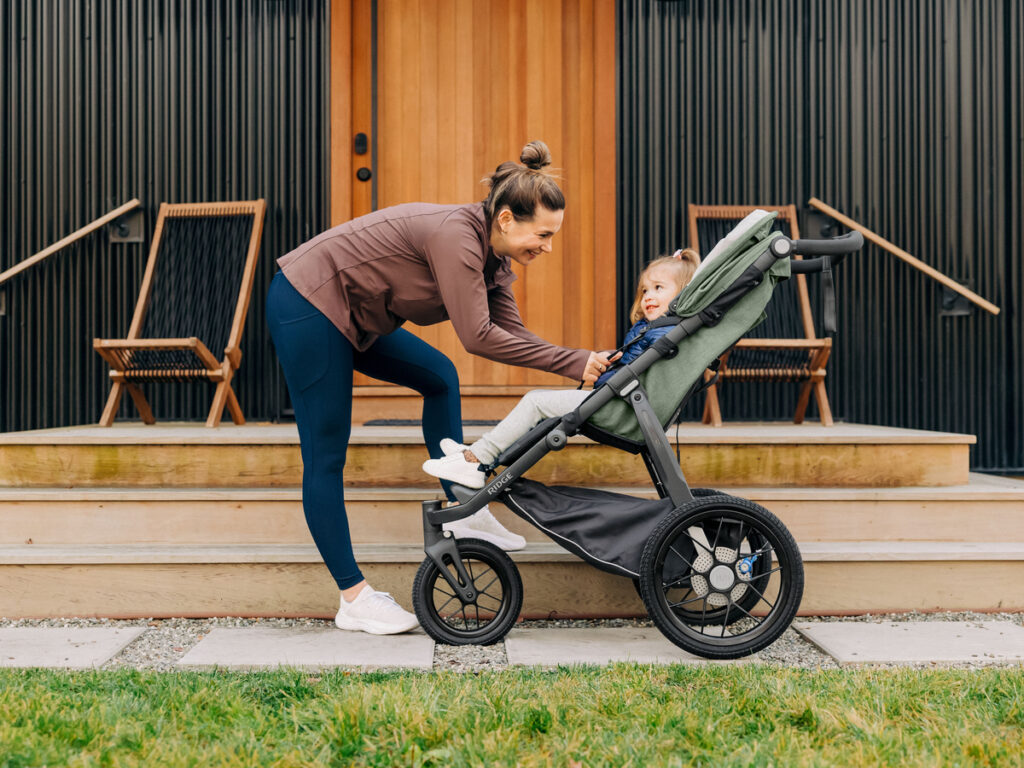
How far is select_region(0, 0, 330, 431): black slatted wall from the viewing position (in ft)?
14.5

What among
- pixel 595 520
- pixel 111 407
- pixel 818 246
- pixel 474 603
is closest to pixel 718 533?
pixel 595 520

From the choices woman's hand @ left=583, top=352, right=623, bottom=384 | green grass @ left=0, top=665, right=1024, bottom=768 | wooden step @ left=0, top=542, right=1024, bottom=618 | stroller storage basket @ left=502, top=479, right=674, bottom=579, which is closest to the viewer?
green grass @ left=0, top=665, right=1024, bottom=768

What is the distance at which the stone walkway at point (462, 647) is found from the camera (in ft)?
7.43

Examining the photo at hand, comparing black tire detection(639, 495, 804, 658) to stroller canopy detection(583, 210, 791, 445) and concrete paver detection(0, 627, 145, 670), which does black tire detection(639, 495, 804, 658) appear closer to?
stroller canopy detection(583, 210, 791, 445)

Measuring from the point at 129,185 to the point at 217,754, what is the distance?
3610 mm

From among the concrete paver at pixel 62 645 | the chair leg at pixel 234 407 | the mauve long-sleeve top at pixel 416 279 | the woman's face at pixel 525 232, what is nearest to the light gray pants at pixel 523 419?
the mauve long-sleeve top at pixel 416 279

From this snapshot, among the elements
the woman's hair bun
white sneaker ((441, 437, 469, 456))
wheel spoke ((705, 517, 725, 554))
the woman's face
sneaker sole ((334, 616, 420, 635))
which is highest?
the woman's hair bun

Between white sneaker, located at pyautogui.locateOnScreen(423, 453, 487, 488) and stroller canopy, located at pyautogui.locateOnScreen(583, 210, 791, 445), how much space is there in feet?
1.14

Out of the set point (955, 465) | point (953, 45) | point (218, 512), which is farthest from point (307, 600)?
point (953, 45)

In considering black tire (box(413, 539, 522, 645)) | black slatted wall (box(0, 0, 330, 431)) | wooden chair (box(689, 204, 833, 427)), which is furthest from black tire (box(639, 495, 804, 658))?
black slatted wall (box(0, 0, 330, 431))

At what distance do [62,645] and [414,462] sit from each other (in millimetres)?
1254

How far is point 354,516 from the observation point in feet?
9.86

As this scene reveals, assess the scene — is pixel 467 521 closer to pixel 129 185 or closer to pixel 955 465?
pixel 955 465

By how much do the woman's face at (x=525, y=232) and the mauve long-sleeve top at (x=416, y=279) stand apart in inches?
1.9
